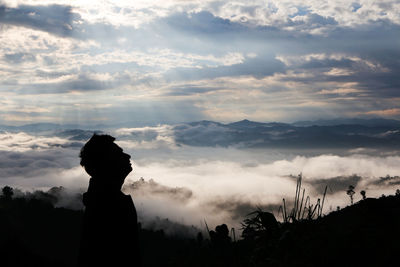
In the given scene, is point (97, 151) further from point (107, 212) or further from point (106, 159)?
point (107, 212)

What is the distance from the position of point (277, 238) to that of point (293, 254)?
90cm

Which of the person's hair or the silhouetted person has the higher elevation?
the person's hair

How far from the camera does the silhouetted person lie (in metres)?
6.36

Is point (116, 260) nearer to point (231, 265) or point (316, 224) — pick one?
point (231, 265)

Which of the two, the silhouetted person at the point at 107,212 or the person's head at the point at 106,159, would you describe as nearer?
the silhouetted person at the point at 107,212

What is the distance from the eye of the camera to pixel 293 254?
31.5 feet

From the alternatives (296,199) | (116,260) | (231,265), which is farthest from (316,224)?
(116,260)

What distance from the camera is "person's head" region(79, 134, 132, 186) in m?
6.48

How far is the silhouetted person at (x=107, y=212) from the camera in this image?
636 cm

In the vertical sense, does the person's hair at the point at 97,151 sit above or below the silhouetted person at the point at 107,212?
above

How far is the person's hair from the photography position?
21.3ft

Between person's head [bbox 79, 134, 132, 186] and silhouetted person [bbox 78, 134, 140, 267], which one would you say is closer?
silhouetted person [bbox 78, 134, 140, 267]

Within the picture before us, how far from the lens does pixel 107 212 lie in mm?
6477

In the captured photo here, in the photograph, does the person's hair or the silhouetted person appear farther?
the person's hair
